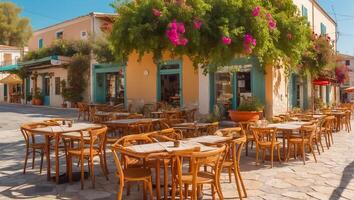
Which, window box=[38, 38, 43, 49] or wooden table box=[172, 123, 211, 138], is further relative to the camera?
window box=[38, 38, 43, 49]

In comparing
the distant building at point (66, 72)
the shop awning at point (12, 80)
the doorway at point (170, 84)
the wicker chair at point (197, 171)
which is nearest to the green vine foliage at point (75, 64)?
the distant building at point (66, 72)

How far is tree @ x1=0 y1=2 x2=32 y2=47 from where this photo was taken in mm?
42906

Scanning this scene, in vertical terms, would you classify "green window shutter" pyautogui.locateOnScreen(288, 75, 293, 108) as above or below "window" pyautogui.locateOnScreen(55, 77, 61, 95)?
below

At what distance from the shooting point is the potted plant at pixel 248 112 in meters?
11.4

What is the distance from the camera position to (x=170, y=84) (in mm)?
15945

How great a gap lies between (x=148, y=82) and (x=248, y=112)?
20.9ft

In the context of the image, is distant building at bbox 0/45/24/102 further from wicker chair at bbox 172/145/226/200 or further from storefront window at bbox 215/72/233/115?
wicker chair at bbox 172/145/226/200

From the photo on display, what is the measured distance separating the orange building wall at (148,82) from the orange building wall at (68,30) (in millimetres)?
7611

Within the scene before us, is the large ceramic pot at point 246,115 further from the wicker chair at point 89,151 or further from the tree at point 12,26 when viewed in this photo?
the tree at point 12,26

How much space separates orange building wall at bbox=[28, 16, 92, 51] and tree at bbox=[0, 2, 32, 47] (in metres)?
15.8

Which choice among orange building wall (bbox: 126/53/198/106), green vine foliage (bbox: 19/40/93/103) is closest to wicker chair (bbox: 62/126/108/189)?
orange building wall (bbox: 126/53/198/106)

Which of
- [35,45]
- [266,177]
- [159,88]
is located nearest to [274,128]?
[266,177]

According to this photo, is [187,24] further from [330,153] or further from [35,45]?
[35,45]

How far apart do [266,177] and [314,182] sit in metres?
0.75
